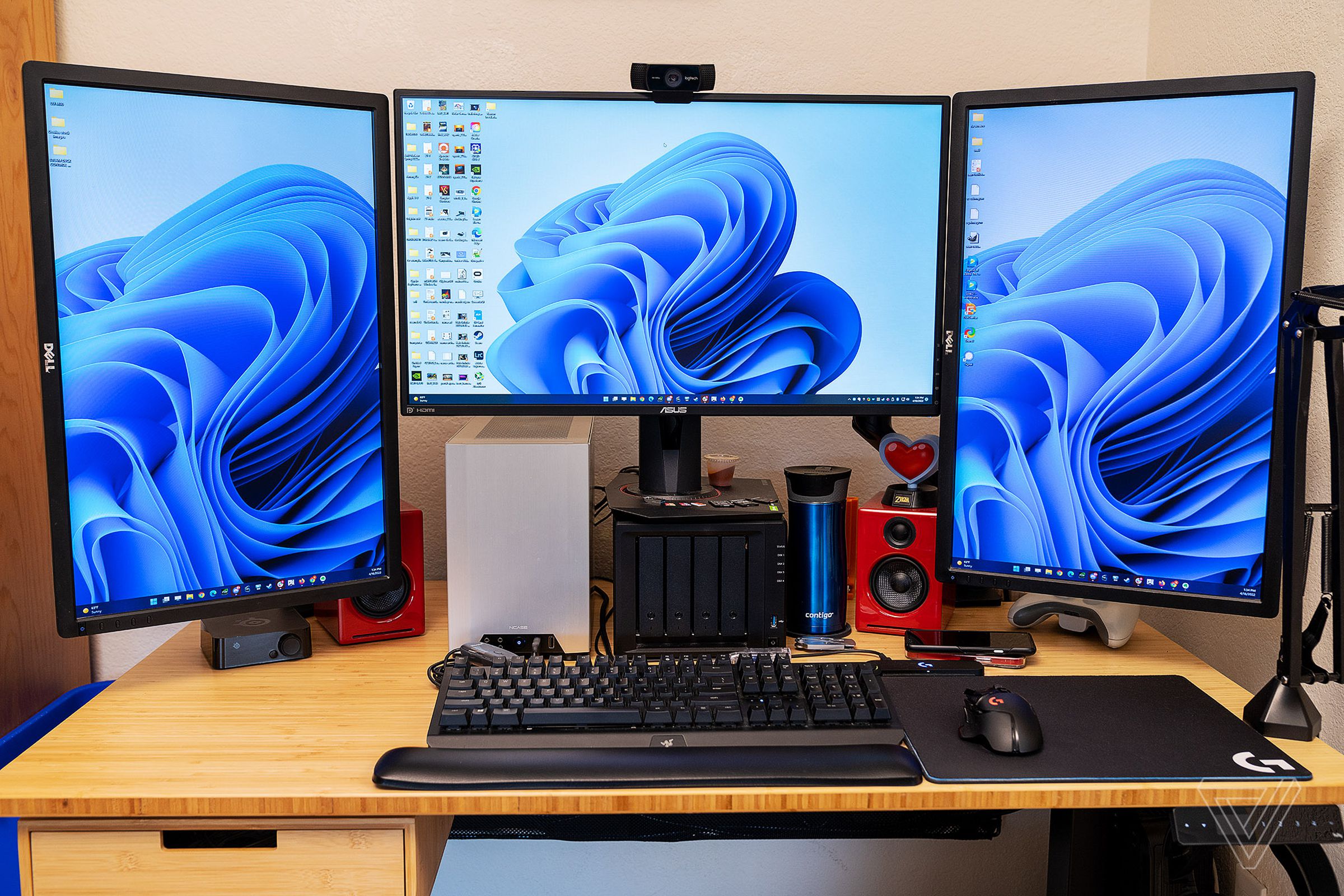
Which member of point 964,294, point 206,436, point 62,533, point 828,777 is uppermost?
point 964,294

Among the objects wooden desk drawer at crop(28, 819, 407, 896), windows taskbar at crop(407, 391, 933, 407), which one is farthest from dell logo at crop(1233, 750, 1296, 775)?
wooden desk drawer at crop(28, 819, 407, 896)

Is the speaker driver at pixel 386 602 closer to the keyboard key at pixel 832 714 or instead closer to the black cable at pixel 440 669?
the black cable at pixel 440 669

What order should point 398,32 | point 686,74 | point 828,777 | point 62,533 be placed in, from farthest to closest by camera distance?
point 398,32 < point 686,74 < point 62,533 < point 828,777

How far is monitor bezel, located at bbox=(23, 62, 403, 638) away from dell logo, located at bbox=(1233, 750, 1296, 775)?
0.96 m

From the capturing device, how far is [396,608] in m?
1.31

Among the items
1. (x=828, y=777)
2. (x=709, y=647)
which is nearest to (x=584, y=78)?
(x=709, y=647)

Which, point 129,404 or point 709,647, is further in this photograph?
point 709,647

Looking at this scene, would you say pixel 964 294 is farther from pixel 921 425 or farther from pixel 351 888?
pixel 351 888

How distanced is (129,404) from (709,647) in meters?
0.73

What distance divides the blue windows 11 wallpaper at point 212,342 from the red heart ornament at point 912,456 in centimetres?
67

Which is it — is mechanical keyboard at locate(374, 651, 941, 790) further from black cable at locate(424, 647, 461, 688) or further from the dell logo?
the dell logo

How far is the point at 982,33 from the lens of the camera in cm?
158

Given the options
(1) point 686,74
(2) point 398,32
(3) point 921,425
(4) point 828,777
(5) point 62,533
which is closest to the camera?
(4) point 828,777

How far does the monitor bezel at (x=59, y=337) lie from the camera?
41.1 inches
